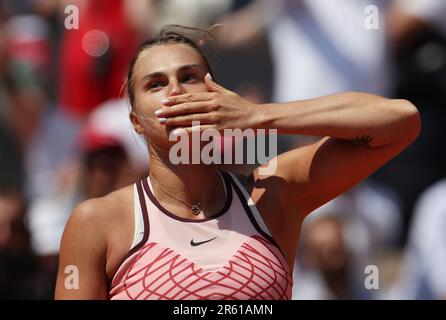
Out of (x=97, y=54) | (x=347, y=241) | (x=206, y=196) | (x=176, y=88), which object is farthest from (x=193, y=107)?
(x=97, y=54)

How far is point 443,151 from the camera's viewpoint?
256 inches

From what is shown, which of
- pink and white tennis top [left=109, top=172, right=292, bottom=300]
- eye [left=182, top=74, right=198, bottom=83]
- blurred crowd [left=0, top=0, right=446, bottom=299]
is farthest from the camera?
blurred crowd [left=0, top=0, right=446, bottom=299]

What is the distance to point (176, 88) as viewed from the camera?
3271 mm

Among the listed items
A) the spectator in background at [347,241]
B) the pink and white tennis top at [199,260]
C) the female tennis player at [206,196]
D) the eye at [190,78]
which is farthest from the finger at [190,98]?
the spectator in background at [347,241]

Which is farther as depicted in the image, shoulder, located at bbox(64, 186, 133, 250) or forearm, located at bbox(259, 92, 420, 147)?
forearm, located at bbox(259, 92, 420, 147)

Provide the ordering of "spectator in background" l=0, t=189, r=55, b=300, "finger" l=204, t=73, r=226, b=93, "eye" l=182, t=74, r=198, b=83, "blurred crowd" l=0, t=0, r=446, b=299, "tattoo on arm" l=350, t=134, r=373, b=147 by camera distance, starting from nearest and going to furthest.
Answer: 1. "finger" l=204, t=73, r=226, b=93
2. "eye" l=182, t=74, r=198, b=83
3. "tattoo on arm" l=350, t=134, r=373, b=147
4. "spectator in background" l=0, t=189, r=55, b=300
5. "blurred crowd" l=0, t=0, r=446, b=299

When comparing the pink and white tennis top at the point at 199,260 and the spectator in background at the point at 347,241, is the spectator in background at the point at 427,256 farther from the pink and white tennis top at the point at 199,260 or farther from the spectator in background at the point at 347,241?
the pink and white tennis top at the point at 199,260

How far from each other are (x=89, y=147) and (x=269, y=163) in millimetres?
2772

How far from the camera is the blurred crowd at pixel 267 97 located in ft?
19.4

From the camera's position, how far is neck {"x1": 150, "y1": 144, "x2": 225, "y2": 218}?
3369 mm

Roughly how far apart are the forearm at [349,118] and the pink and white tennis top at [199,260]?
0.36m

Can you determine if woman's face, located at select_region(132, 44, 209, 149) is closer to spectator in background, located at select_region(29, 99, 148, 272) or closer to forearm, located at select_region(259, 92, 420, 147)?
forearm, located at select_region(259, 92, 420, 147)

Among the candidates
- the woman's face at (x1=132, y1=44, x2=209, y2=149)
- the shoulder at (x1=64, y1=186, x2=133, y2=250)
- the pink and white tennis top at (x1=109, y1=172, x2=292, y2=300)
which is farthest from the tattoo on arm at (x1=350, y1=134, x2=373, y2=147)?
the shoulder at (x1=64, y1=186, x2=133, y2=250)
